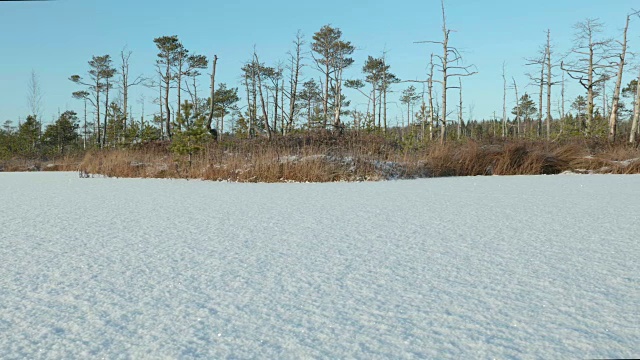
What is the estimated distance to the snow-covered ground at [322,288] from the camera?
1016 mm

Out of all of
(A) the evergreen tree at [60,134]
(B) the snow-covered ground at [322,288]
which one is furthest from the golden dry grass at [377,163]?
(A) the evergreen tree at [60,134]

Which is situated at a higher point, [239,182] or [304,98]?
[304,98]

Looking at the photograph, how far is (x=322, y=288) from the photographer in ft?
4.72

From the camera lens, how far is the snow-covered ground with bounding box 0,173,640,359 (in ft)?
3.33

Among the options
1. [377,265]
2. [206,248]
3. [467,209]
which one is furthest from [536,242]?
[206,248]

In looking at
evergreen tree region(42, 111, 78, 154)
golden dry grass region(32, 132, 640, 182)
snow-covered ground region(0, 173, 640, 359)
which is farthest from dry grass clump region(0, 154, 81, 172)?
snow-covered ground region(0, 173, 640, 359)

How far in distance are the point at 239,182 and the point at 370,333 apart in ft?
22.1

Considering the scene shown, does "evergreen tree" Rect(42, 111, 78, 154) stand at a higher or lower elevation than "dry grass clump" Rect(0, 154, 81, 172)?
higher

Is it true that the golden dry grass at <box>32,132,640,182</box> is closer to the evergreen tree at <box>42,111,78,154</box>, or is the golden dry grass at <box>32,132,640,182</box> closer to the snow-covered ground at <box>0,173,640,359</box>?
the snow-covered ground at <box>0,173,640,359</box>

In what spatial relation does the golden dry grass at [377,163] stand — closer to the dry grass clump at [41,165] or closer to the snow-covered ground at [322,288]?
the snow-covered ground at [322,288]

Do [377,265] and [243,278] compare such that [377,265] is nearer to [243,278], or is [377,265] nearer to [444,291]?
[444,291]

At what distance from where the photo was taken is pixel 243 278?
1.57 meters

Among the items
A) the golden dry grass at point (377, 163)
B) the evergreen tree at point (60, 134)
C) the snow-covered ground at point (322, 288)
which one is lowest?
the snow-covered ground at point (322, 288)

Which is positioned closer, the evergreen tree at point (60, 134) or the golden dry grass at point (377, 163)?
the golden dry grass at point (377, 163)
